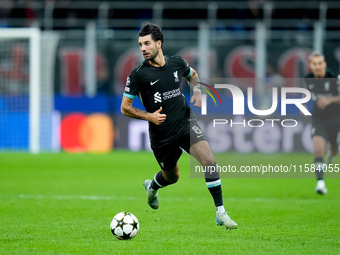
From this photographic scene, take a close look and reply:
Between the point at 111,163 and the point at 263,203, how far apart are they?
7.41m

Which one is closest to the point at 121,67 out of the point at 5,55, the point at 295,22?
the point at 5,55

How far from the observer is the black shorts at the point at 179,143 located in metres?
8.18

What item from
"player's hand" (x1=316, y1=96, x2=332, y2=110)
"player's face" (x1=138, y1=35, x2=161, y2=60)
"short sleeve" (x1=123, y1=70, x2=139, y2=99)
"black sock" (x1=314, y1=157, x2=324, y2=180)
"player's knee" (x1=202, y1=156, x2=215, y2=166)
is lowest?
"black sock" (x1=314, y1=157, x2=324, y2=180)

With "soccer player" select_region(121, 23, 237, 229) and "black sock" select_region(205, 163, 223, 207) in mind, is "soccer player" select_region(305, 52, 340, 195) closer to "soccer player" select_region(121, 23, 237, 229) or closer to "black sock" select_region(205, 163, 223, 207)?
"soccer player" select_region(121, 23, 237, 229)

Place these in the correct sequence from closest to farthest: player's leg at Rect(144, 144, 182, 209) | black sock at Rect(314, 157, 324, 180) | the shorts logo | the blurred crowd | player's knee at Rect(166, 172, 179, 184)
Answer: the shorts logo, player's leg at Rect(144, 144, 182, 209), player's knee at Rect(166, 172, 179, 184), black sock at Rect(314, 157, 324, 180), the blurred crowd

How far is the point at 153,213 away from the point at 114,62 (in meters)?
11.0

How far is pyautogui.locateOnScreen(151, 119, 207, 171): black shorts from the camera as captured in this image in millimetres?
8177

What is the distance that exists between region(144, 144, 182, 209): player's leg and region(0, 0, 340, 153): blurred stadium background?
949 centimetres

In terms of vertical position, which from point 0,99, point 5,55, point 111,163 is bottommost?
point 111,163

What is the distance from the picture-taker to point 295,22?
20234 mm

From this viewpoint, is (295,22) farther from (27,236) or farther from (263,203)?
(27,236)

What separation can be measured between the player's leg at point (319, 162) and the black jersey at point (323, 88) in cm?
43

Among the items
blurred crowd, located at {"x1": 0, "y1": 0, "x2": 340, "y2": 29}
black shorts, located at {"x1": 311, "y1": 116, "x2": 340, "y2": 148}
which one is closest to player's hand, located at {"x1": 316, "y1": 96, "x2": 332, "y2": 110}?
black shorts, located at {"x1": 311, "y1": 116, "x2": 340, "y2": 148}

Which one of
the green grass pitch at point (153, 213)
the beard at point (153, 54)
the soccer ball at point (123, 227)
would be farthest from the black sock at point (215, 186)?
the beard at point (153, 54)
